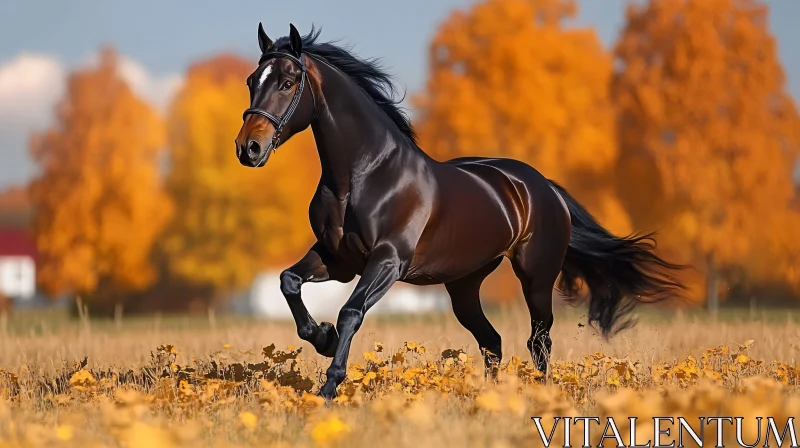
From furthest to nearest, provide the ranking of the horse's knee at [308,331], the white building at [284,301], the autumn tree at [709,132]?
1. the white building at [284,301]
2. the autumn tree at [709,132]
3. the horse's knee at [308,331]

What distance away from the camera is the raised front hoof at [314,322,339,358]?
6.40 metres

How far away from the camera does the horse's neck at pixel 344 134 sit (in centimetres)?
642

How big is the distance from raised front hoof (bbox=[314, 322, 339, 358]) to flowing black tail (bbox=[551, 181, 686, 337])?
115 inches

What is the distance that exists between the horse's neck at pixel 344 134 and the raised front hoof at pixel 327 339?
80 centimetres

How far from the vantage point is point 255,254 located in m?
31.1

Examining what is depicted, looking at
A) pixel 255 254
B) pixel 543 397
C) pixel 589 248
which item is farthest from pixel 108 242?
pixel 543 397

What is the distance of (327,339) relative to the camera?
6422 mm

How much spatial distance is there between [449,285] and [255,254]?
76.9 feet

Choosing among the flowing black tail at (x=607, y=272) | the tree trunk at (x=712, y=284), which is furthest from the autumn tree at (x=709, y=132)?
the flowing black tail at (x=607, y=272)

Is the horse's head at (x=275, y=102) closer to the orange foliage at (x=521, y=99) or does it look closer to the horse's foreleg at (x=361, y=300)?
the horse's foreleg at (x=361, y=300)

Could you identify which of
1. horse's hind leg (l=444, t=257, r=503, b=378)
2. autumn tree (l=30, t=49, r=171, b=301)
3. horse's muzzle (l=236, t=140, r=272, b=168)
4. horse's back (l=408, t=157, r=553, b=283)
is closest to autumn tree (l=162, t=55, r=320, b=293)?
autumn tree (l=30, t=49, r=171, b=301)

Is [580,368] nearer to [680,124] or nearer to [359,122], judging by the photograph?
[359,122]

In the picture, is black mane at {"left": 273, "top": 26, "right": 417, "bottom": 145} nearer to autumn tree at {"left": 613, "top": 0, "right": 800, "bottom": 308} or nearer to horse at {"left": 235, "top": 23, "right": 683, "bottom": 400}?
horse at {"left": 235, "top": 23, "right": 683, "bottom": 400}

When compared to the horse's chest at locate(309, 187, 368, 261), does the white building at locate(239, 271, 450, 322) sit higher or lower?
higher
